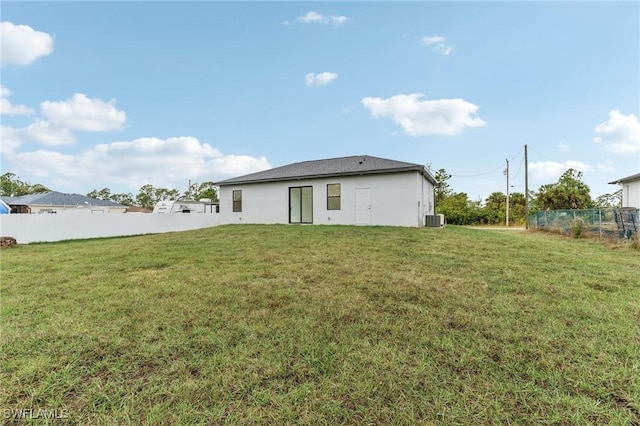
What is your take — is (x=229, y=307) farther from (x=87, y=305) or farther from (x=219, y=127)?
(x=219, y=127)

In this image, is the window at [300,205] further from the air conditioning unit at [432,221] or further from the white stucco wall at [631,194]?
the white stucco wall at [631,194]

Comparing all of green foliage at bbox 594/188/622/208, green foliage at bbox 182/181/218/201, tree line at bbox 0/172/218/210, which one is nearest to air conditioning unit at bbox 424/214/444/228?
green foliage at bbox 594/188/622/208

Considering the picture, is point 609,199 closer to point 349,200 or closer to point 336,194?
point 349,200

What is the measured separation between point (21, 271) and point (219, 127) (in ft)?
36.3

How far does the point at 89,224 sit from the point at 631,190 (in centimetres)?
2907

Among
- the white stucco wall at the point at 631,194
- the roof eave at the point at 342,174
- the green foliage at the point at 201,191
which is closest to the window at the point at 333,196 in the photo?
Result: the roof eave at the point at 342,174

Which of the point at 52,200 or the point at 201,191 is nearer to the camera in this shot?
the point at 52,200

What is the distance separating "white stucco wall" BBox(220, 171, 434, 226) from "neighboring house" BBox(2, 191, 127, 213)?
19.2 metres

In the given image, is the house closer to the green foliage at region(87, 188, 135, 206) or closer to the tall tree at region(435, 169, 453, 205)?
the tall tree at region(435, 169, 453, 205)

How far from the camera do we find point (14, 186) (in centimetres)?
3744

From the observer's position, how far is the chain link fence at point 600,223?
8.14 meters

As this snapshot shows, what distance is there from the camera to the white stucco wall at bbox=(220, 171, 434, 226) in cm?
1033

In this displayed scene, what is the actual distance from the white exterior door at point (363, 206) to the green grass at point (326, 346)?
21.7 feet

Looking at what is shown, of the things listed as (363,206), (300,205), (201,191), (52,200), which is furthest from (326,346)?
(201,191)
